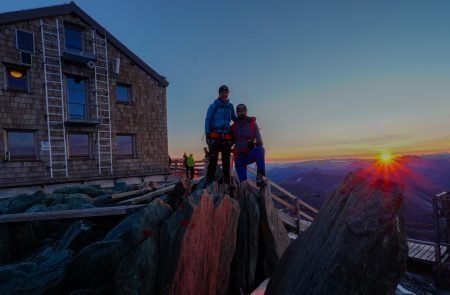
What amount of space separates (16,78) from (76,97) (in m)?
3.37

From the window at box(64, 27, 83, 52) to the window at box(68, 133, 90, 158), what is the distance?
591cm

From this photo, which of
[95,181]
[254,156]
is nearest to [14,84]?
[95,181]

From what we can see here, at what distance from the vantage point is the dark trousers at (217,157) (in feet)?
18.0

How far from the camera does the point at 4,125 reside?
15.0 metres

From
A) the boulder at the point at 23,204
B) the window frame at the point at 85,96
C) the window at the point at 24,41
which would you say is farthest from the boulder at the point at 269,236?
the window at the point at 24,41

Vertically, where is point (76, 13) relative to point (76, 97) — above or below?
above

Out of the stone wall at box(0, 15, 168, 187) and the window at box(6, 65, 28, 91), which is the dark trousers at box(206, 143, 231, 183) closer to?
the stone wall at box(0, 15, 168, 187)

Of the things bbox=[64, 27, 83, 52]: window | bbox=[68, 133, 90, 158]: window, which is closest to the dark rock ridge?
bbox=[68, 133, 90, 158]: window

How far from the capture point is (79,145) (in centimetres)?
1808

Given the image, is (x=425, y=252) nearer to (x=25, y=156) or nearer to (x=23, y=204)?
(x=23, y=204)

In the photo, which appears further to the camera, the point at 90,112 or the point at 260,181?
the point at 90,112

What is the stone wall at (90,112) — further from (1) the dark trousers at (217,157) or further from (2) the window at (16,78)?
(1) the dark trousers at (217,157)

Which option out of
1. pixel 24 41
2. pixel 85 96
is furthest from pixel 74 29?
pixel 85 96

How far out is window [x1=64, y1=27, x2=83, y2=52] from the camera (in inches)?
711
